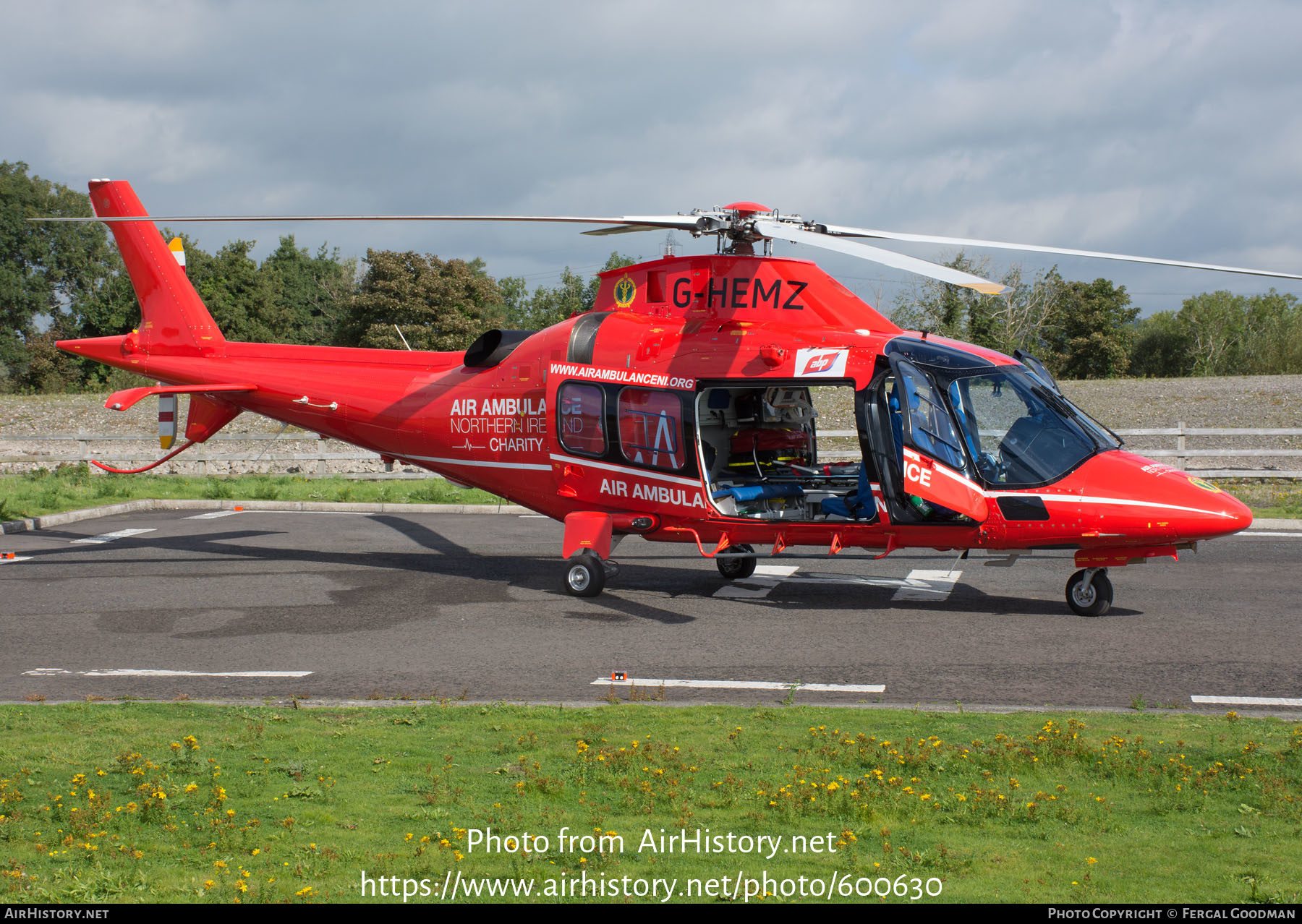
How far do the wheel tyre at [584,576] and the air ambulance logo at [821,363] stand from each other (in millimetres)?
3272

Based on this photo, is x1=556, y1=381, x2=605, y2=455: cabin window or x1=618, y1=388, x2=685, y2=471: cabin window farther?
x1=556, y1=381, x2=605, y2=455: cabin window

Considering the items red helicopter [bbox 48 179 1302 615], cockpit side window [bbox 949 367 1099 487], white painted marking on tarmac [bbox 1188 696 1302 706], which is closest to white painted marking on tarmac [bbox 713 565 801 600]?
red helicopter [bbox 48 179 1302 615]

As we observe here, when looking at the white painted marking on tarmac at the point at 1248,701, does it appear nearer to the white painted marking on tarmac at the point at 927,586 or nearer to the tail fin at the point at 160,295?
the white painted marking on tarmac at the point at 927,586

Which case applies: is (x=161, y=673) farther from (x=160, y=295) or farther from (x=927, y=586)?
(x=927, y=586)

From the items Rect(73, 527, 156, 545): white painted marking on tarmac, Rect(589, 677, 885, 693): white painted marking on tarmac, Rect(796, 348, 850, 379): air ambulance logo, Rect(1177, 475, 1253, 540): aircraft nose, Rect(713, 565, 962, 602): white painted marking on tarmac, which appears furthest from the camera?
Rect(73, 527, 156, 545): white painted marking on tarmac

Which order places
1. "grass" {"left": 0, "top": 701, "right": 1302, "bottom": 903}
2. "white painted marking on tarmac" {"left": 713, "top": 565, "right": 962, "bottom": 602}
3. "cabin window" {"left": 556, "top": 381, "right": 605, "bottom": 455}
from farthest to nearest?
"cabin window" {"left": 556, "top": 381, "right": 605, "bottom": 455}, "white painted marking on tarmac" {"left": 713, "top": 565, "right": 962, "bottom": 602}, "grass" {"left": 0, "top": 701, "right": 1302, "bottom": 903}

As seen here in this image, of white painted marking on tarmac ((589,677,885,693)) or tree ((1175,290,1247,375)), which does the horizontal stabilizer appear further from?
tree ((1175,290,1247,375))

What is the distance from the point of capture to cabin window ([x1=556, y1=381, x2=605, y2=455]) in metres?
12.8

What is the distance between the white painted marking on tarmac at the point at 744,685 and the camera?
864cm

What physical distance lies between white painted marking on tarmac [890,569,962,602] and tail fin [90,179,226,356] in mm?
10347

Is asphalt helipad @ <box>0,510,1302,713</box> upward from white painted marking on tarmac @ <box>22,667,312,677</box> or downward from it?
upward

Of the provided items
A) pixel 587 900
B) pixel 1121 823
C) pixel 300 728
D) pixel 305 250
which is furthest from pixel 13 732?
pixel 305 250

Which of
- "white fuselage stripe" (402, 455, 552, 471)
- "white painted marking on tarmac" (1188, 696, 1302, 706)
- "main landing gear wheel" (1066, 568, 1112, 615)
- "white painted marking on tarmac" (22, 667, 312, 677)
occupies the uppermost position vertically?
"white fuselage stripe" (402, 455, 552, 471)

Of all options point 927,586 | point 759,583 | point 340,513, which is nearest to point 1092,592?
point 927,586
